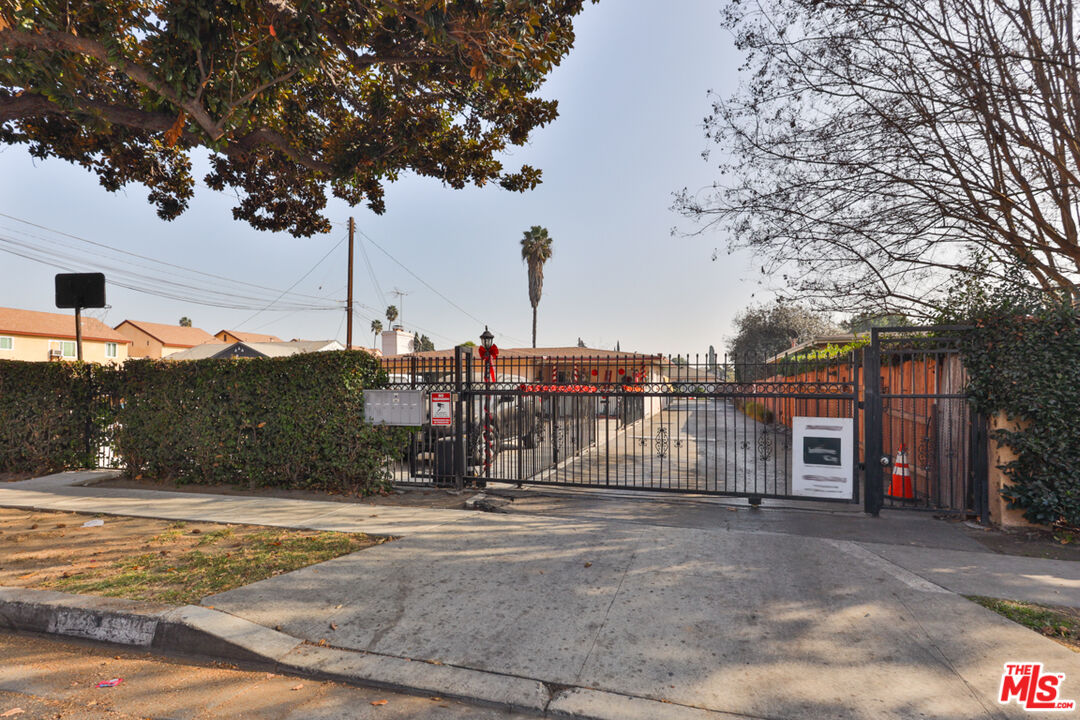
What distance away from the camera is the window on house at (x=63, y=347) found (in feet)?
140

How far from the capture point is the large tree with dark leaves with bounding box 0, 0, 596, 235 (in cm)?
594

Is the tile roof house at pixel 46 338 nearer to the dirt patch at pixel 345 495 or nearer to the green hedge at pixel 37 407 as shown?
the green hedge at pixel 37 407

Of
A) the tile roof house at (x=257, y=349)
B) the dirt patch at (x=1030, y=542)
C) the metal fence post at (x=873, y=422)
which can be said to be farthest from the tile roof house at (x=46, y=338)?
Answer: the dirt patch at (x=1030, y=542)

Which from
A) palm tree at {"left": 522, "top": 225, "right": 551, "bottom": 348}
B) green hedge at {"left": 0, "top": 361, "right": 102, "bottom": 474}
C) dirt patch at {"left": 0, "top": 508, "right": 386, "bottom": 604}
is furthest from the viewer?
palm tree at {"left": 522, "top": 225, "right": 551, "bottom": 348}

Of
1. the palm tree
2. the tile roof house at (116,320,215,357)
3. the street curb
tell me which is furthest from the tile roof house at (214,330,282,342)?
the street curb

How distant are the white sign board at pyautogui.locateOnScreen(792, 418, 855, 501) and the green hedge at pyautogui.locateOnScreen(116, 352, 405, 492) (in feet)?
18.9

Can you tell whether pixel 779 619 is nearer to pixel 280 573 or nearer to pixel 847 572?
pixel 847 572

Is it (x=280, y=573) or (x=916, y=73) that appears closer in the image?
(x=280, y=573)

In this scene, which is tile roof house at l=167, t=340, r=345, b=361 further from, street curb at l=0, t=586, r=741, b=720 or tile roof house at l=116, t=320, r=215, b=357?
tile roof house at l=116, t=320, r=215, b=357

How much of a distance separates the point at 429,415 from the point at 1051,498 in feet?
25.5

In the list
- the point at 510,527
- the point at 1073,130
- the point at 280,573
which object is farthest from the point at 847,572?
the point at 1073,130

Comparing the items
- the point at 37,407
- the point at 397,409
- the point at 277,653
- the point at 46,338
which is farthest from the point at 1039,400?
→ the point at 46,338

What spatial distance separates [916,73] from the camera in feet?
23.5

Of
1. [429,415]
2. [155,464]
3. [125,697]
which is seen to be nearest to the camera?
[125,697]
